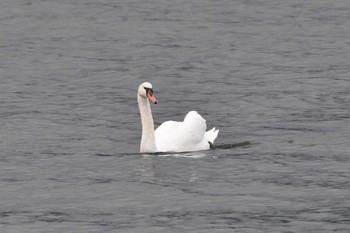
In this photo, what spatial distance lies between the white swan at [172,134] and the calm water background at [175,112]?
1.32 feet

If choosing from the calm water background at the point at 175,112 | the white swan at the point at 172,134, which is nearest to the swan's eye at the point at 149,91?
the white swan at the point at 172,134

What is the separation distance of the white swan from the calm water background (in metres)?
0.40

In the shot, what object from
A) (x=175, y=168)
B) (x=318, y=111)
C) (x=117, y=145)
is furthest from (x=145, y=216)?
(x=318, y=111)

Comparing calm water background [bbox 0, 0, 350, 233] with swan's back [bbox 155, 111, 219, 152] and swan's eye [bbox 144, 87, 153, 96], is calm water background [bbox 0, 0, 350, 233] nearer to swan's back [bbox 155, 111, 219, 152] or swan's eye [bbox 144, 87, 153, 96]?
swan's back [bbox 155, 111, 219, 152]

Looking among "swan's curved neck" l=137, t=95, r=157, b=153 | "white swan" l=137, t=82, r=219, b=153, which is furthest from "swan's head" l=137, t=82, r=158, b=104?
"swan's curved neck" l=137, t=95, r=157, b=153

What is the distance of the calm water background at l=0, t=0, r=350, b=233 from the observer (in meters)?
23.6

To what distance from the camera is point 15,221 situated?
22828 mm

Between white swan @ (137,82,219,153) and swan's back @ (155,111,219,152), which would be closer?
white swan @ (137,82,219,153)

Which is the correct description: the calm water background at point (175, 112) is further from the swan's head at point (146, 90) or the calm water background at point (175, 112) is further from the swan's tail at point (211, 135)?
the swan's head at point (146, 90)

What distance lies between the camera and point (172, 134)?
29844 mm

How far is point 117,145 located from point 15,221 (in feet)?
24.8

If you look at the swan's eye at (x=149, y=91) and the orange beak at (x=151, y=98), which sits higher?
the swan's eye at (x=149, y=91)

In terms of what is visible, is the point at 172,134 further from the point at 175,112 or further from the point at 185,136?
the point at 175,112

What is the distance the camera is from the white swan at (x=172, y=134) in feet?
96.2
